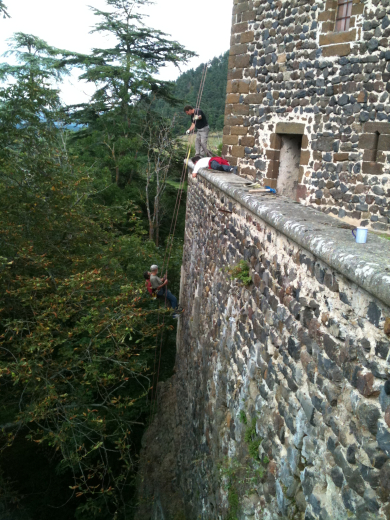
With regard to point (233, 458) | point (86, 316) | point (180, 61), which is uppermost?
point (180, 61)

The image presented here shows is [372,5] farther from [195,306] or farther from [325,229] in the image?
[195,306]

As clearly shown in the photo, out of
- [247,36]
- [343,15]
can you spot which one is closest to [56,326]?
[247,36]

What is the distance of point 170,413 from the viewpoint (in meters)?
8.90

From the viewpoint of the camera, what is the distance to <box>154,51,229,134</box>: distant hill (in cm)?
2325

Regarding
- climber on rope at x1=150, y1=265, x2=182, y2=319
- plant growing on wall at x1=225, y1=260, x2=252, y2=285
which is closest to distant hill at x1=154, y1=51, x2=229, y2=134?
climber on rope at x1=150, y1=265, x2=182, y2=319

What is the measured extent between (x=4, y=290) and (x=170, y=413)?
4.23 m

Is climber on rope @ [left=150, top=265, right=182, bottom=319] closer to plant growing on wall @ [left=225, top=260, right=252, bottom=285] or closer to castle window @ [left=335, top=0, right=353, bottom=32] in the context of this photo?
plant growing on wall @ [left=225, top=260, right=252, bottom=285]

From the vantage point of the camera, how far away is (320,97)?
6.06 m

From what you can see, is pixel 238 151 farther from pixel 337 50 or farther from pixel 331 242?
pixel 331 242

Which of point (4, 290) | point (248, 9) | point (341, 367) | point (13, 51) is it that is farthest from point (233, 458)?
point (13, 51)

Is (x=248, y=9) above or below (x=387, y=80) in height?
above

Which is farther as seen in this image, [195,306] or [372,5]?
[195,306]

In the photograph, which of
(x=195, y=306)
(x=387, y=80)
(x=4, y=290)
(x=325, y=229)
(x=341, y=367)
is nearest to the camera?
(x=341, y=367)

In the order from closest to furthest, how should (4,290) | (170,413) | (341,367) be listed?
(341,367) < (4,290) < (170,413)
